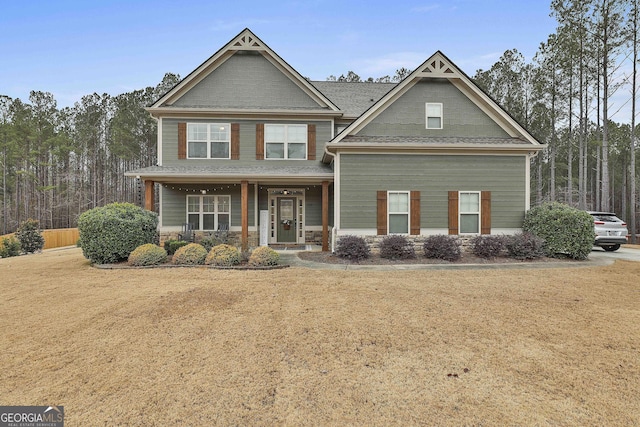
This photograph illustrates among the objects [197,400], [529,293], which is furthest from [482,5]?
[197,400]

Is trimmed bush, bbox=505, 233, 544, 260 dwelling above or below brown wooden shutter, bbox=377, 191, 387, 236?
below

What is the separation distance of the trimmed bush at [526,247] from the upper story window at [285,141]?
8.63 metres

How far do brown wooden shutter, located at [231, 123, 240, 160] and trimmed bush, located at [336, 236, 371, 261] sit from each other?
21.3 ft

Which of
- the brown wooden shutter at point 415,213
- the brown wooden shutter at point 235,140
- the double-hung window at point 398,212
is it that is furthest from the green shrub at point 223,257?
the brown wooden shutter at point 415,213

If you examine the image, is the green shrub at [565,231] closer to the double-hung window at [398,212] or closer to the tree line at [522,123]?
the double-hung window at [398,212]

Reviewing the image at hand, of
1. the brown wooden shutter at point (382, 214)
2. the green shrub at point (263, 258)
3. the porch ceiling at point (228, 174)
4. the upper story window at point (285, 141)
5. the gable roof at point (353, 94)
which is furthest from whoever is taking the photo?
the gable roof at point (353, 94)

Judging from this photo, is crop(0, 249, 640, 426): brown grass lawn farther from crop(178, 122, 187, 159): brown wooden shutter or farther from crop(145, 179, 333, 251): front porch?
crop(178, 122, 187, 159): brown wooden shutter

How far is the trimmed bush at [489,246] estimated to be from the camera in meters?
9.90

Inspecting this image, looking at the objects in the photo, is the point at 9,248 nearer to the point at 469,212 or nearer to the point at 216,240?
the point at 216,240

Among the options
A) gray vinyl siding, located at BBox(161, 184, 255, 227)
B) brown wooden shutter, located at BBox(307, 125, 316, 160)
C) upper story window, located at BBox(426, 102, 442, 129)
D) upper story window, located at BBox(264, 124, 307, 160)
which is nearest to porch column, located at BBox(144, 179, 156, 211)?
gray vinyl siding, located at BBox(161, 184, 255, 227)

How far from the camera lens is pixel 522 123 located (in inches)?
931

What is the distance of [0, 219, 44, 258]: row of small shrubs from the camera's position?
13.1 metres

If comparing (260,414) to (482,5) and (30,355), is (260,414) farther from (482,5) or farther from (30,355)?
(482,5)

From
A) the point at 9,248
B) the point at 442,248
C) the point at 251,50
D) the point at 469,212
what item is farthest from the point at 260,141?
the point at 9,248
